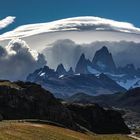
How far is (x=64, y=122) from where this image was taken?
7175 inches

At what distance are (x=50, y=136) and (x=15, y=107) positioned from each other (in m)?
91.9

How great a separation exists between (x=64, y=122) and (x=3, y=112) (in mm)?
26983

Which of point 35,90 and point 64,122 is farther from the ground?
point 35,90

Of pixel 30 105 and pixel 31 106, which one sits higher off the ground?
pixel 30 105

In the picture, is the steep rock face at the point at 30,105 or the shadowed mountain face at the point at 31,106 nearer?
the shadowed mountain face at the point at 31,106

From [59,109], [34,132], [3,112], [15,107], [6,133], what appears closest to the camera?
[6,133]

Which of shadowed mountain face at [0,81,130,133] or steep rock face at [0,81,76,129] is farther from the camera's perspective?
steep rock face at [0,81,76,129]

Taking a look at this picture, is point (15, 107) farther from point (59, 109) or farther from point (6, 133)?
point (6, 133)

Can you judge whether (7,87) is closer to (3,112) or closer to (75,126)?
(3,112)

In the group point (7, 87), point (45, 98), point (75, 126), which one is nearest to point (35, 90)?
point (45, 98)

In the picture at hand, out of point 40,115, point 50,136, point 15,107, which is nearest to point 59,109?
point 40,115

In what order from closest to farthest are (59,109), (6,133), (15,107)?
(6,133)
(15,107)
(59,109)

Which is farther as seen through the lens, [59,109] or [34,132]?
[59,109]

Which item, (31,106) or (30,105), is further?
(31,106)
